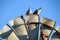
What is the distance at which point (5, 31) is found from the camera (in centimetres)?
1869

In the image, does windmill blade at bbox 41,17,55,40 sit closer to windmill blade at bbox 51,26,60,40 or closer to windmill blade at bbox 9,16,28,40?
windmill blade at bbox 51,26,60,40

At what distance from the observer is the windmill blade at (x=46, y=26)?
60.0ft

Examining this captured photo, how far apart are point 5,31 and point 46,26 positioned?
3.70 m

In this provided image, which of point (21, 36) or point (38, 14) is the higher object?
point (38, 14)


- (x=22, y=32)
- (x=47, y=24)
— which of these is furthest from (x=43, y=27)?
(x=22, y=32)

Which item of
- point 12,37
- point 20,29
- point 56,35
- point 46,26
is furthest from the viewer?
point 12,37

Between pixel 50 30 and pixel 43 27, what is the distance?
0.68 metres

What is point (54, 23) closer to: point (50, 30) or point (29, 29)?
point (50, 30)

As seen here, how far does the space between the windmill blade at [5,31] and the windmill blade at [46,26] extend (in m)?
2.99

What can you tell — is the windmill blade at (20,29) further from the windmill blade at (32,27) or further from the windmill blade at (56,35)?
the windmill blade at (56,35)

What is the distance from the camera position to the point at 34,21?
18906mm

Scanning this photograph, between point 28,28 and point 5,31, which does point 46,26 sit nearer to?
point 28,28

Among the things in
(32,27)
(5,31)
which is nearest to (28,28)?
(32,27)

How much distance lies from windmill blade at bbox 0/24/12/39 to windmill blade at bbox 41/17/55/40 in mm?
2986
